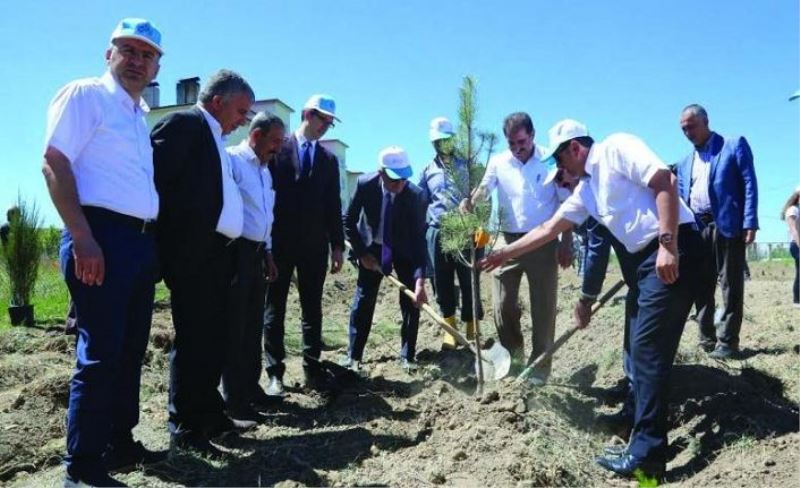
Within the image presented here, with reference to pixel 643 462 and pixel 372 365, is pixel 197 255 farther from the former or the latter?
pixel 372 365

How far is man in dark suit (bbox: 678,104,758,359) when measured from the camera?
5.01 meters

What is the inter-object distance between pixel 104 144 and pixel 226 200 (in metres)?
0.72

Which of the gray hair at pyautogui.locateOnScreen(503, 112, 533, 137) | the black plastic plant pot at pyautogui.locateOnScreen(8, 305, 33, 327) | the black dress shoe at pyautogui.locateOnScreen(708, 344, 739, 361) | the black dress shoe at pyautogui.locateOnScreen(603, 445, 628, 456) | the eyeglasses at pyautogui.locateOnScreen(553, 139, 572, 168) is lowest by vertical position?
the black dress shoe at pyautogui.locateOnScreen(603, 445, 628, 456)

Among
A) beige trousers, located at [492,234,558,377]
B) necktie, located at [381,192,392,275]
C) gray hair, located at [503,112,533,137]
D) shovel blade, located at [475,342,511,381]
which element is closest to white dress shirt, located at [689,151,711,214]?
beige trousers, located at [492,234,558,377]

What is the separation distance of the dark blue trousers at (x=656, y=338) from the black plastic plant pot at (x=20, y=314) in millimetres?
7822

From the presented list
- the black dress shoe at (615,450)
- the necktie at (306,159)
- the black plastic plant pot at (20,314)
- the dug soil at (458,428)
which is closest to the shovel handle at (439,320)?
the dug soil at (458,428)

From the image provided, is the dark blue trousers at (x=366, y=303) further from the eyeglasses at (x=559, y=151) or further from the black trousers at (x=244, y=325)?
the eyeglasses at (x=559, y=151)

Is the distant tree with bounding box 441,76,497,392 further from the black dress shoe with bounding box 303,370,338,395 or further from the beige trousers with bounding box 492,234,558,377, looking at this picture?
the black dress shoe with bounding box 303,370,338,395

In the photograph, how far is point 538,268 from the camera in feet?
15.2

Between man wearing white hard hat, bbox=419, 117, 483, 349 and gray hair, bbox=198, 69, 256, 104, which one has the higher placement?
gray hair, bbox=198, 69, 256, 104

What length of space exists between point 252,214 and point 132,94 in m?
1.06

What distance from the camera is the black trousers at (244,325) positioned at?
143 inches

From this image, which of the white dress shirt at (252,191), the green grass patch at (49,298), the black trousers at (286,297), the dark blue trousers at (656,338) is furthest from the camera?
the green grass patch at (49,298)

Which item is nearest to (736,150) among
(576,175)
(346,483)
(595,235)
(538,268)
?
(595,235)
